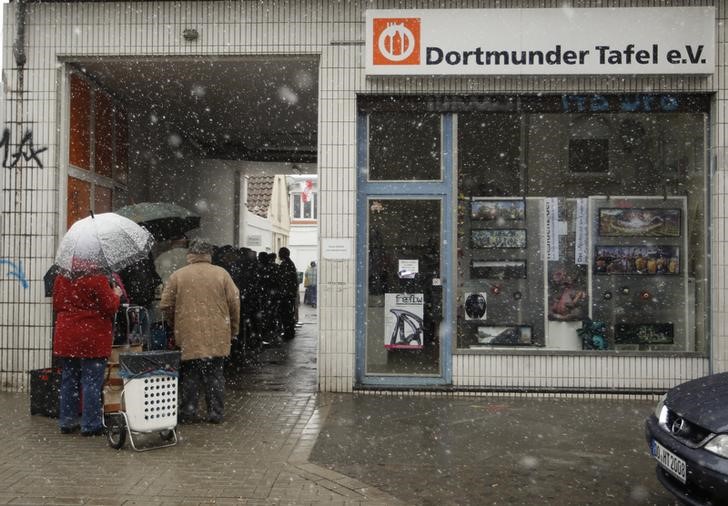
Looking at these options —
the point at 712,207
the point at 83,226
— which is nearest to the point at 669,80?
the point at 712,207

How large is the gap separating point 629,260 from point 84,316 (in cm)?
636

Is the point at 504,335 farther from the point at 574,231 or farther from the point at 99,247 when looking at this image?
the point at 99,247

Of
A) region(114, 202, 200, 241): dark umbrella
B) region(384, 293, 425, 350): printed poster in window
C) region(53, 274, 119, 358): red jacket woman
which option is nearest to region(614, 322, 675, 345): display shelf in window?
region(384, 293, 425, 350): printed poster in window

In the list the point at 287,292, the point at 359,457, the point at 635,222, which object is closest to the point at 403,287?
the point at 635,222

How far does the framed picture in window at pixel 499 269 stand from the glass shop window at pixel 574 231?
12 mm

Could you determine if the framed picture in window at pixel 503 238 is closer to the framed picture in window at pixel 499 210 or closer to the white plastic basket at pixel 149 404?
the framed picture in window at pixel 499 210

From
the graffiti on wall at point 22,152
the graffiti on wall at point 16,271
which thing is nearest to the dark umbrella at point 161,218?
the graffiti on wall at point 22,152

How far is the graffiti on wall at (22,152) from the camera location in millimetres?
8953

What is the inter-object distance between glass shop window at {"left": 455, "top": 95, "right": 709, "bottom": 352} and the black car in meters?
3.96

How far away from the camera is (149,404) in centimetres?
629

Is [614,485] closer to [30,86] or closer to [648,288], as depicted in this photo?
[648,288]

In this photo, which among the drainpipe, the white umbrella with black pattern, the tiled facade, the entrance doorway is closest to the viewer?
the white umbrella with black pattern

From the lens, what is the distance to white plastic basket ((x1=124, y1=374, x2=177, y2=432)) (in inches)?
246

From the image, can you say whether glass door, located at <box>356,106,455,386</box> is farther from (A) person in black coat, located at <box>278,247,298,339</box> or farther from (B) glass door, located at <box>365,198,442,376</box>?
(A) person in black coat, located at <box>278,247,298,339</box>
